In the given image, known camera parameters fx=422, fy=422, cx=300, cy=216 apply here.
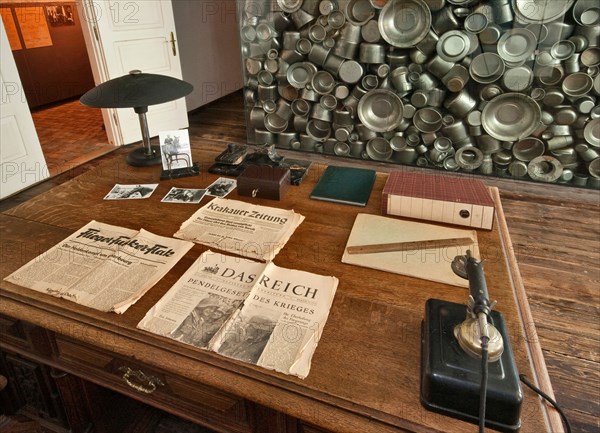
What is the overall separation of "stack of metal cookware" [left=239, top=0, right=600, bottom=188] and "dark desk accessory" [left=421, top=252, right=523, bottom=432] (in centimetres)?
254

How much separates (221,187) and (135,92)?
16.3 inches

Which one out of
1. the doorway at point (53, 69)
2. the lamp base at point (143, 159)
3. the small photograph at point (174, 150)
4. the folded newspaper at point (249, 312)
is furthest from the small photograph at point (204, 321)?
the doorway at point (53, 69)

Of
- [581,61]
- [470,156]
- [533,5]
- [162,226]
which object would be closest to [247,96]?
[470,156]

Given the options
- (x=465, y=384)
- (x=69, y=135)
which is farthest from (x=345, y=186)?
(x=69, y=135)

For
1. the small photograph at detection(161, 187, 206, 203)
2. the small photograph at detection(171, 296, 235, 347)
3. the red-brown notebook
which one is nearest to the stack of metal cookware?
the red-brown notebook

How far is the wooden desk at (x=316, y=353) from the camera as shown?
644 mm

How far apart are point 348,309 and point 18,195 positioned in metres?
2.97

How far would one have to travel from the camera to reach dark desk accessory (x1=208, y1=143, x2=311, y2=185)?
1.46 m

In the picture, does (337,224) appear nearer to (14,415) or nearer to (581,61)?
(14,415)

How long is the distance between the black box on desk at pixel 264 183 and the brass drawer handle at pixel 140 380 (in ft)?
2.01

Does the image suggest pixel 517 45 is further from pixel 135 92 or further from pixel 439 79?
pixel 135 92

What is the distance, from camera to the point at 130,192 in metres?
1.34

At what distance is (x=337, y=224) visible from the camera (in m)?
1.14

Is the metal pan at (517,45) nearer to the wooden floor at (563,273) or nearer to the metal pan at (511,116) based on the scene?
the metal pan at (511,116)
